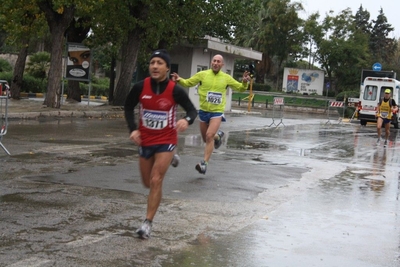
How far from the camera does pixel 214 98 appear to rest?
11.2 m

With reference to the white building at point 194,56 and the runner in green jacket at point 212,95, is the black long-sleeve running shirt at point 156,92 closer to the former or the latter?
the runner in green jacket at point 212,95

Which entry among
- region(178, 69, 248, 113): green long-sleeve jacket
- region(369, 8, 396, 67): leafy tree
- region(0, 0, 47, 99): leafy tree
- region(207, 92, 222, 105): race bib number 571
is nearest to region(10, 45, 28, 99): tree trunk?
region(0, 0, 47, 99): leafy tree

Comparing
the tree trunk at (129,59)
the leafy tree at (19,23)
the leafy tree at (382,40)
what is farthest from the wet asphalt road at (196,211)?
the leafy tree at (382,40)

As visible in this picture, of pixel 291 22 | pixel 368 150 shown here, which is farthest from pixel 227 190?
pixel 291 22

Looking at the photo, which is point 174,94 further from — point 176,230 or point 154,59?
point 176,230

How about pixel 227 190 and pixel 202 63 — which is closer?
pixel 227 190

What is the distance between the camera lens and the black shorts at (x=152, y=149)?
6.51m

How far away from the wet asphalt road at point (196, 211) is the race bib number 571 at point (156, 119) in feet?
3.51

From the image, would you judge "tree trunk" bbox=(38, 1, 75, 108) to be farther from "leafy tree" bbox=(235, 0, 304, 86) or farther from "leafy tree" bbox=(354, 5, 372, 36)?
"leafy tree" bbox=(354, 5, 372, 36)

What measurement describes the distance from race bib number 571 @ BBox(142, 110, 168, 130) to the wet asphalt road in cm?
Result: 107

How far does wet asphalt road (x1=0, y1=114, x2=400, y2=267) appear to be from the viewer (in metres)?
5.73

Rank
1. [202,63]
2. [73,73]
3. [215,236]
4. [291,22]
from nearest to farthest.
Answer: [215,236] < [73,73] < [202,63] < [291,22]

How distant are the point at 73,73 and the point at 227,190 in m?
20.1

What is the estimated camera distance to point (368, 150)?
18.7m
